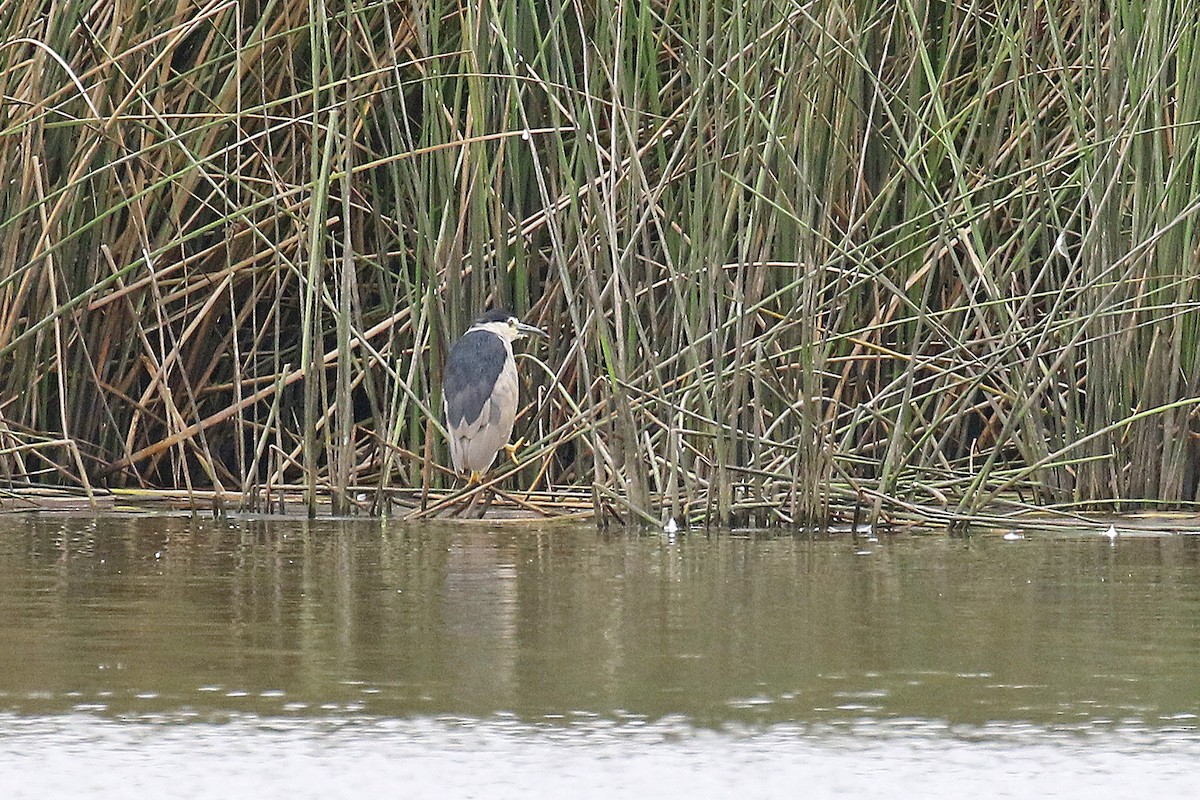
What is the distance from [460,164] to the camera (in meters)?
6.98

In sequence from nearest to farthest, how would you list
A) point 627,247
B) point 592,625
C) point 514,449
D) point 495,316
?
point 592,625 → point 627,247 → point 495,316 → point 514,449

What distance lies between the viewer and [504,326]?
6832 millimetres

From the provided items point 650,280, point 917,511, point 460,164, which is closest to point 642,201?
point 650,280

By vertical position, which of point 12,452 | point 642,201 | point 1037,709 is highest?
point 642,201

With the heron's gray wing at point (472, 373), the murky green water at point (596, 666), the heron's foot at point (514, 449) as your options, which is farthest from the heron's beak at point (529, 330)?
the murky green water at point (596, 666)

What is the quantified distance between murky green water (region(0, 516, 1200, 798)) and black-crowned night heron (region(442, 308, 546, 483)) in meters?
0.68

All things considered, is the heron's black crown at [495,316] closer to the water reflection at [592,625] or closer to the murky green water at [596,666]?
the water reflection at [592,625]

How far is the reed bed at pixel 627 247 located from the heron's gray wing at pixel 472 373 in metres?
0.12

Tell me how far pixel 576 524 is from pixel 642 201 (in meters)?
0.91

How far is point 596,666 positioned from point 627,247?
2.30 metres

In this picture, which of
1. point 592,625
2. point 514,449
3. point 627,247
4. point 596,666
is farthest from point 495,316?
point 596,666

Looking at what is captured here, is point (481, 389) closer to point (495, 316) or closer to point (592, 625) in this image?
point (495, 316)

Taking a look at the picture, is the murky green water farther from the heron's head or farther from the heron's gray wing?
the heron's head

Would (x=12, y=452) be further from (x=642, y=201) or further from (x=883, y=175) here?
(x=883, y=175)
